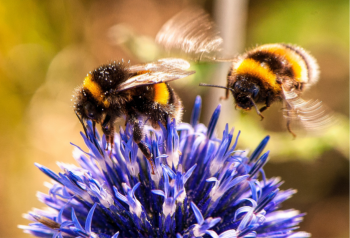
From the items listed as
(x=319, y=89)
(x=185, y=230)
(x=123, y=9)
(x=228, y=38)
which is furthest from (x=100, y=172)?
(x=123, y=9)

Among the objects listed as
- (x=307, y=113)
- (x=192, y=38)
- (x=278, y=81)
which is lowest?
(x=307, y=113)

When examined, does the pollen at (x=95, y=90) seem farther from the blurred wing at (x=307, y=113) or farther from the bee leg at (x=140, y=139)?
the blurred wing at (x=307, y=113)

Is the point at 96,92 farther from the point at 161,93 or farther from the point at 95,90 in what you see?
the point at 161,93

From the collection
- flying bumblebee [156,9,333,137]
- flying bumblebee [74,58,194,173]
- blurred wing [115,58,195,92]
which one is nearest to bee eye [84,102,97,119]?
flying bumblebee [74,58,194,173]

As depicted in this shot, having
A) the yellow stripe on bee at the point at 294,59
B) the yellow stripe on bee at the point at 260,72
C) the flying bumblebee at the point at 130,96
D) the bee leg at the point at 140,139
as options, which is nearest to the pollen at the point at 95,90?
the flying bumblebee at the point at 130,96

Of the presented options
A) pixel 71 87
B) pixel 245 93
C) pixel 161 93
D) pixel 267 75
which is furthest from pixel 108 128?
pixel 71 87

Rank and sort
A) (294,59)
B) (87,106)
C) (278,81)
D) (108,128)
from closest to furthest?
(87,106) → (108,128) → (278,81) → (294,59)
